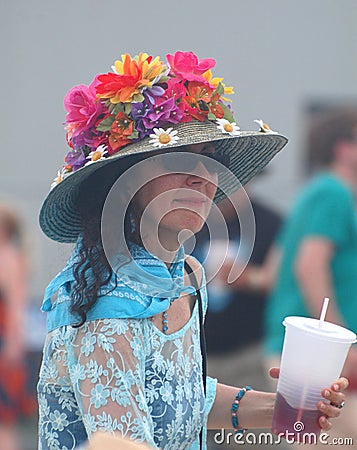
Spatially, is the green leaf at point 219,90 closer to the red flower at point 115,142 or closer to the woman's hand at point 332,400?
the red flower at point 115,142

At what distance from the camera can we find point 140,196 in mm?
1855

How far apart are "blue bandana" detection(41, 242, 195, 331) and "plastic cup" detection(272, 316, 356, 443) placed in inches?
10.5

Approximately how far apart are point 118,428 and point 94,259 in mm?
328

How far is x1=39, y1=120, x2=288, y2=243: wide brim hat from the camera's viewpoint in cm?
182

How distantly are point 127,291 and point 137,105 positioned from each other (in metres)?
0.37

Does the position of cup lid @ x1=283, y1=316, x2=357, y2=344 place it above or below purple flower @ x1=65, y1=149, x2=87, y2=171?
below

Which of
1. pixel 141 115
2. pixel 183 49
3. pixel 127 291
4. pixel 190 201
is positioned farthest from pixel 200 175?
pixel 183 49

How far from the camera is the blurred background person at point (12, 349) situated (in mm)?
4469

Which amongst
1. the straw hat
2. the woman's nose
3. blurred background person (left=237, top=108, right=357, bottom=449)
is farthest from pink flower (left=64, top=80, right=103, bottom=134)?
blurred background person (left=237, top=108, right=357, bottom=449)

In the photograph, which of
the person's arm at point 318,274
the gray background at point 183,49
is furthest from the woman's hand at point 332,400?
the gray background at point 183,49

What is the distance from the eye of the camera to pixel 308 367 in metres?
1.91

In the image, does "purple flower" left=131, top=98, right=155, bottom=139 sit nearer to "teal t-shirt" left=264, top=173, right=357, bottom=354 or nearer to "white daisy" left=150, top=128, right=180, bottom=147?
"white daisy" left=150, top=128, right=180, bottom=147

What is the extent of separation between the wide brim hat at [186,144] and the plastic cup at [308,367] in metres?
0.38

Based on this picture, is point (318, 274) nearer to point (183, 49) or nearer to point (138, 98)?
point (138, 98)
